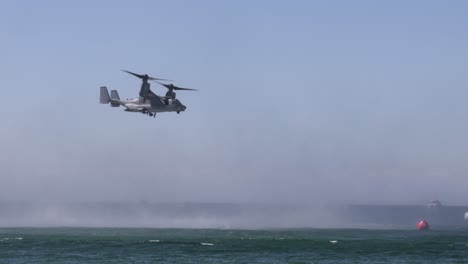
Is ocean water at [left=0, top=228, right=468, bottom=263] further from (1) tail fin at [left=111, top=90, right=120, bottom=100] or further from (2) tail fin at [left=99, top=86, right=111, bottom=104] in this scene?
(1) tail fin at [left=111, top=90, right=120, bottom=100]

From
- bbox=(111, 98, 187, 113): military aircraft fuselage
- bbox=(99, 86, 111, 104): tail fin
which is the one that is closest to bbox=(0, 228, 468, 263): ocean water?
bbox=(111, 98, 187, 113): military aircraft fuselage

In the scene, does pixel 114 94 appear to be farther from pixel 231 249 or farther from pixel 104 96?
pixel 231 249

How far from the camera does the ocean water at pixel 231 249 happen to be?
116 meters

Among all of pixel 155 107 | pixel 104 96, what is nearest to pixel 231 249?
pixel 155 107

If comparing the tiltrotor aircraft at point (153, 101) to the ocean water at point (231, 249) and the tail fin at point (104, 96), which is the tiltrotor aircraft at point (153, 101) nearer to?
the tail fin at point (104, 96)

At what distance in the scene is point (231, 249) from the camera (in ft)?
432

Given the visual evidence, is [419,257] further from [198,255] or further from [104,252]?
[104,252]

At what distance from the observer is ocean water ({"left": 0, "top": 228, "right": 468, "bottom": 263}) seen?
116m

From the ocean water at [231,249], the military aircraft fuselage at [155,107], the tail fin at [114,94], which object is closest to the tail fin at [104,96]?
the tail fin at [114,94]

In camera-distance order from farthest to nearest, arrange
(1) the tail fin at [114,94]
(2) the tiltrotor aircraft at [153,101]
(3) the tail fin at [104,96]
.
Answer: (3) the tail fin at [104,96], (1) the tail fin at [114,94], (2) the tiltrotor aircraft at [153,101]

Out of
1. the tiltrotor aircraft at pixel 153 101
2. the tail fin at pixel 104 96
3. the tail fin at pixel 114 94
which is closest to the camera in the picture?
the tiltrotor aircraft at pixel 153 101

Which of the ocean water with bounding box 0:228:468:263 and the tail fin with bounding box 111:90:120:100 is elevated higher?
the tail fin with bounding box 111:90:120:100

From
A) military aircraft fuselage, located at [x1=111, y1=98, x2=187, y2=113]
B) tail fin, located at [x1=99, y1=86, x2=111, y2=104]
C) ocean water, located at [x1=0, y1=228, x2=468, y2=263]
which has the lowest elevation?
ocean water, located at [x1=0, y1=228, x2=468, y2=263]

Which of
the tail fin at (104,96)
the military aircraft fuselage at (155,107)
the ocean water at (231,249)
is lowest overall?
the ocean water at (231,249)
